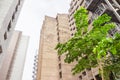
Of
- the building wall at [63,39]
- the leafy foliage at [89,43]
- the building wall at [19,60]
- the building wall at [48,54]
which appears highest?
the leafy foliage at [89,43]

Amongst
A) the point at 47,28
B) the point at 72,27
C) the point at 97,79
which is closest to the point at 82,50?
the point at 97,79

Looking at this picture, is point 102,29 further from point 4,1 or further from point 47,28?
point 47,28

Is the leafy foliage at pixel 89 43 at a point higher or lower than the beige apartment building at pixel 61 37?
higher

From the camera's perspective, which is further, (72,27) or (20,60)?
(20,60)

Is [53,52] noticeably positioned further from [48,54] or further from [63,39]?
[63,39]

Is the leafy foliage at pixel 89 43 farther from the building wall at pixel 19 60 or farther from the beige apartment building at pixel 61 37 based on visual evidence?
the building wall at pixel 19 60

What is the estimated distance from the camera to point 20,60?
267ft

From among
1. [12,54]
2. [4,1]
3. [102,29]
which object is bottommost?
[12,54]

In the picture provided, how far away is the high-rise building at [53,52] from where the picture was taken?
1401 inches

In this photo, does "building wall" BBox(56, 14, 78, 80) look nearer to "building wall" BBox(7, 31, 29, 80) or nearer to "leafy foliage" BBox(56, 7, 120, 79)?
"leafy foliage" BBox(56, 7, 120, 79)

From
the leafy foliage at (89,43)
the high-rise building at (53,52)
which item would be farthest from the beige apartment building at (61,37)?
the leafy foliage at (89,43)

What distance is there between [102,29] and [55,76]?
88.5ft

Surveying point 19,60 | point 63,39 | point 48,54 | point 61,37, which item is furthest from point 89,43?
point 19,60

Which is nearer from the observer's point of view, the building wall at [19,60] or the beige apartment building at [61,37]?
the beige apartment building at [61,37]
